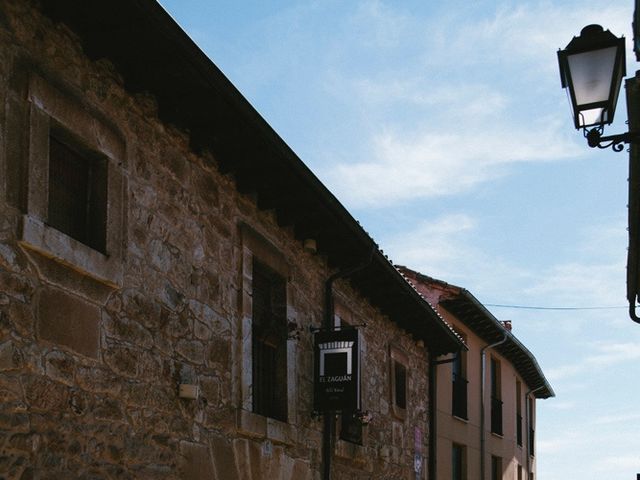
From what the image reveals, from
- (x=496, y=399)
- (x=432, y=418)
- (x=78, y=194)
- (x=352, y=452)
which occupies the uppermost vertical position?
(x=78, y=194)

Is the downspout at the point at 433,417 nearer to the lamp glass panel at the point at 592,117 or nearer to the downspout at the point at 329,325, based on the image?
the downspout at the point at 329,325

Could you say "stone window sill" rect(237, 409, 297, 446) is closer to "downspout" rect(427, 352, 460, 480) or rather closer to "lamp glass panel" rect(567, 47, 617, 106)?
"lamp glass panel" rect(567, 47, 617, 106)

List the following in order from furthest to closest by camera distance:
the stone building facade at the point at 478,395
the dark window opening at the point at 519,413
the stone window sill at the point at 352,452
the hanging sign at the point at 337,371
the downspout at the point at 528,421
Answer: the downspout at the point at 528,421, the dark window opening at the point at 519,413, the stone building facade at the point at 478,395, the stone window sill at the point at 352,452, the hanging sign at the point at 337,371

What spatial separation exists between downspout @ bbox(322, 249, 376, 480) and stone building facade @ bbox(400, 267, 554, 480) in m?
5.56

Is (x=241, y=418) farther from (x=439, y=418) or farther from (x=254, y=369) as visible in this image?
(x=439, y=418)

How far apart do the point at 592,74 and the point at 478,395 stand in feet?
49.8

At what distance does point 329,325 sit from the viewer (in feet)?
33.5

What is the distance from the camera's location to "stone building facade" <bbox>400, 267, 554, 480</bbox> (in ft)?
57.0

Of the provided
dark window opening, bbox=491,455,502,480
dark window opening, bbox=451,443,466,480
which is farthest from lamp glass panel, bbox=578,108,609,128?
dark window opening, bbox=491,455,502,480

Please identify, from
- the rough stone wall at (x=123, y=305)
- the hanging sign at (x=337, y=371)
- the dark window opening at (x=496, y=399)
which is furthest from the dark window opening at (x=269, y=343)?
the dark window opening at (x=496, y=399)

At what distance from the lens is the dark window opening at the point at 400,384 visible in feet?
Answer: 44.1

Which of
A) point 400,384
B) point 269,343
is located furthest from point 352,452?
point 400,384

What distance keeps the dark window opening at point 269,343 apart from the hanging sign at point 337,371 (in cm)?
75

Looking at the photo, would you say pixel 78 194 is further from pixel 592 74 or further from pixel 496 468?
pixel 496 468
